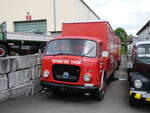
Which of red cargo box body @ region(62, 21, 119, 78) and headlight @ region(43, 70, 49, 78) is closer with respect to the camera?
headlight @ region(43, 70, 49, 78)

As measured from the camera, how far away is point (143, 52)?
20.9 feet

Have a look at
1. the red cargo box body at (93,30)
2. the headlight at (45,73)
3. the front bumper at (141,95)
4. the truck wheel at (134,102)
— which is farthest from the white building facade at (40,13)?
the front bumper at (141,95)

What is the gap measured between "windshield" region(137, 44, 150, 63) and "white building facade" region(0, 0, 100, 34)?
15.7 meters

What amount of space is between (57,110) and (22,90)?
1.76 metres

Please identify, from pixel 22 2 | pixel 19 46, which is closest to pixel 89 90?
pixel 19 46

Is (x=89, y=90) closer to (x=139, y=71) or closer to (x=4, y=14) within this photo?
(x=139, y=71)

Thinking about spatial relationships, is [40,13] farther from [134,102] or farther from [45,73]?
[134,102]

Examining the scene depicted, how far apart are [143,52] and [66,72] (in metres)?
3.03

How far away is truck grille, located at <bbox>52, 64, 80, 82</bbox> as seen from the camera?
17.6 feet

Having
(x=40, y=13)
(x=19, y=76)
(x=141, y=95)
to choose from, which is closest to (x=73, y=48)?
(x=19, y=76)

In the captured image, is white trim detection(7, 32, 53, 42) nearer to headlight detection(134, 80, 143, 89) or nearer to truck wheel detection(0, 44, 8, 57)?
truck wheel detection(0, 44, 8, 57)

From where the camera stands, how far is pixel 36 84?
22.0ft

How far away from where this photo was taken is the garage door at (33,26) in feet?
75.6

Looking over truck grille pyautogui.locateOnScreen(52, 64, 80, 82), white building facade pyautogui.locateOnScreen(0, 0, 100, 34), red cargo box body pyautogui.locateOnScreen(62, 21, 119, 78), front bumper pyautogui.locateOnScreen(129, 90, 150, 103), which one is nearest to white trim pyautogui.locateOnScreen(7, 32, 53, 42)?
red cargo box body pyautogui.locateOnScreen(62, 21, 119, 78)
